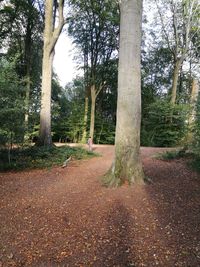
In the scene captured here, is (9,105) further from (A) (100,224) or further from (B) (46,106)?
(A) (100,224)

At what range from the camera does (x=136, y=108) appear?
19.1 feet

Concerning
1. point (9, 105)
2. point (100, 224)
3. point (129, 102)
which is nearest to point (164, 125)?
point (9, 105)

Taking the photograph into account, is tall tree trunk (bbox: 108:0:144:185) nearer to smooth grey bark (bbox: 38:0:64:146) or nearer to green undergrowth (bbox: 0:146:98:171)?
green undergrowth (bbox: 0:146:98:171)

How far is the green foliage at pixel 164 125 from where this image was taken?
1842 cm

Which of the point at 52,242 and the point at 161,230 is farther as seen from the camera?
the point at 161,230

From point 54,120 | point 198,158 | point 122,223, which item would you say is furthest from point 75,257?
point 54,120

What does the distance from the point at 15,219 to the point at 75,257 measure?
1651mm

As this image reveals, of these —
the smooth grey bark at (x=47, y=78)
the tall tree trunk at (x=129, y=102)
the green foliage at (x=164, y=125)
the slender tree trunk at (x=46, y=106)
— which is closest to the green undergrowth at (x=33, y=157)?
the slender tree trunk at (x=46, y=106)

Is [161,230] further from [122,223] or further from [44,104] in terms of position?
[44,104]

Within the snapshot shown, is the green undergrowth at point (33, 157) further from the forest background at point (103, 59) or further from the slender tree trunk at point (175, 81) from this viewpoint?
the slender tree trunk at point (175, 81)

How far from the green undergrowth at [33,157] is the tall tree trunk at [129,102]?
14.2 feet

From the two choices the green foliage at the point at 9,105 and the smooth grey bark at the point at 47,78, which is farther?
the smooth grey bark at the point at 47,78

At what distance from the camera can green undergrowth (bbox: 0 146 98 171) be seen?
907 cm

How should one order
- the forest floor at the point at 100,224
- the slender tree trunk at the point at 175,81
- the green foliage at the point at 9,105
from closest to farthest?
the forest floor at the point at 100,224 < the green foliage at the point at 9,105 < the slender tree trunk at the point at 175,81
